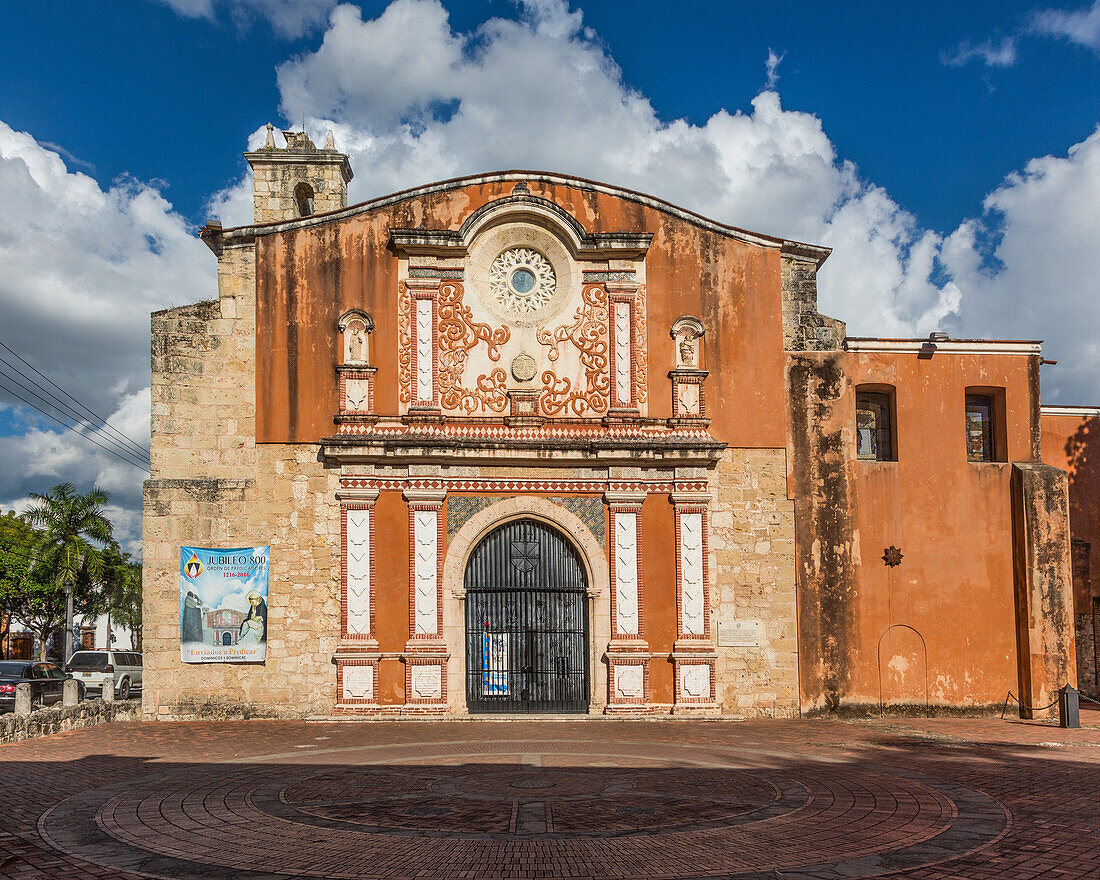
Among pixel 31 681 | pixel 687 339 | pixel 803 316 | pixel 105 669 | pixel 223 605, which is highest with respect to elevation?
pixel 803 316

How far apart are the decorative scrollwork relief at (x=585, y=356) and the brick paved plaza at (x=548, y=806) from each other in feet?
21.5

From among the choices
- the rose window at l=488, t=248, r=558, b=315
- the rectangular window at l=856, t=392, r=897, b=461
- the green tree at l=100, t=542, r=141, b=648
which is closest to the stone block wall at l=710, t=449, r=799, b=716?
the rectangular window at l=856, t=392, r=897, b=461

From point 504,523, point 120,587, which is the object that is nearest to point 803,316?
point 504,523

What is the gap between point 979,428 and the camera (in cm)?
2012

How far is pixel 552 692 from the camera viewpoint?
18422mm

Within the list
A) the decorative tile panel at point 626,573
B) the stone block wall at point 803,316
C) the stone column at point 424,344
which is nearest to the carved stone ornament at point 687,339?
the stone block wall at point 803,316

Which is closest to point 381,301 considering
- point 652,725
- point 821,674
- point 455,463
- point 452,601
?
point 455,463

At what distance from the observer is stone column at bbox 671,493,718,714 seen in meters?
18.4

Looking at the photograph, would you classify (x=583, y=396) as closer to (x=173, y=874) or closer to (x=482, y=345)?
(x=482, y=345)

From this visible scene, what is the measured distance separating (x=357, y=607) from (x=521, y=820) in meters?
9.53

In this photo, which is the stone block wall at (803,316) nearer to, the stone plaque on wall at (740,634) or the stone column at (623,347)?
the stone column at (623,347)

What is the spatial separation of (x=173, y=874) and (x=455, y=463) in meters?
11.5

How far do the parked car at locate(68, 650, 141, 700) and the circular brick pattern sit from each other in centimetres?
1857

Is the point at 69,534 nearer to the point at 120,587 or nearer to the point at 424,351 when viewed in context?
the point at 120,587
